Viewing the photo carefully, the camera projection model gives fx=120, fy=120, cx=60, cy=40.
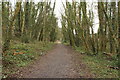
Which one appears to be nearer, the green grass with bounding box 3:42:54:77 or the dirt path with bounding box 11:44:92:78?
the dirt path with bounding box 11:44:92:78

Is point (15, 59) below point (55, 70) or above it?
above

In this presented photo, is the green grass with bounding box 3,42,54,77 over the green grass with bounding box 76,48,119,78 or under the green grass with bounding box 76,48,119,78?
over

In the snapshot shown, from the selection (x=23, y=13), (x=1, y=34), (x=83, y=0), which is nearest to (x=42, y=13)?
(x=23, y=13)

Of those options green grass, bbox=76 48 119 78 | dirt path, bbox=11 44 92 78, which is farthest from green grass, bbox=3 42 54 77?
green grass, bbox=76 48 119 78

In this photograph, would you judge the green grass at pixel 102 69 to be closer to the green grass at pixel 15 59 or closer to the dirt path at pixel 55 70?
the dirt path at pixel 55 70

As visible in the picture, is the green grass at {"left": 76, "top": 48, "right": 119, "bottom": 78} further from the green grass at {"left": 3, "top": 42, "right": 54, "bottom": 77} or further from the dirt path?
the green grass at {"left": 3, "top": 42, "right": 54, "bottom": 77}

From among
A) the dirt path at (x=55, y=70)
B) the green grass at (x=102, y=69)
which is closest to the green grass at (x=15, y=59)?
the dirt path at (x=55, y=70)

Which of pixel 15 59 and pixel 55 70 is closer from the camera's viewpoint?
pixel 55 70

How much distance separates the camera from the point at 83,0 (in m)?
12.6

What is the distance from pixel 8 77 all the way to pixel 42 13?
55.7ft

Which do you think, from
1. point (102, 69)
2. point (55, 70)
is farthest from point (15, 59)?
point (102, 69)

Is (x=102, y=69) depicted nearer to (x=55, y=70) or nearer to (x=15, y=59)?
(x=55, y=70)

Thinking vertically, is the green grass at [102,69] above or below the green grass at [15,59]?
below

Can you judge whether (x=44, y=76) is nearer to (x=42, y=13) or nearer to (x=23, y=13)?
(x=23, y=13)
